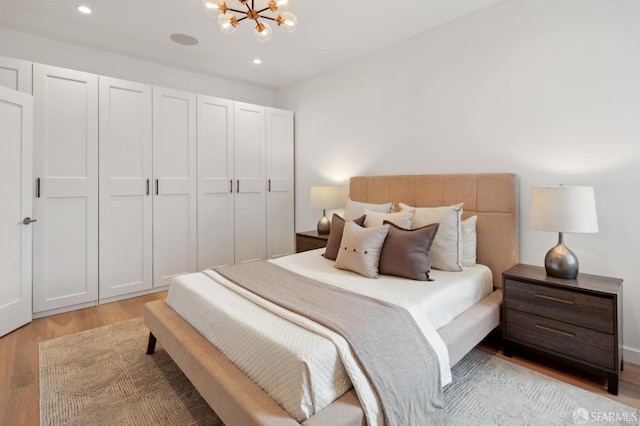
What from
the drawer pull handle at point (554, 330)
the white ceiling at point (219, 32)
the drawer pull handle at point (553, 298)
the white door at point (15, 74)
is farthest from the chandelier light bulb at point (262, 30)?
the drawer pull handle at point (554, 330)

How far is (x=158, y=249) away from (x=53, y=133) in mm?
1460

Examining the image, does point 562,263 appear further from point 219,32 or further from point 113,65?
point 113,65

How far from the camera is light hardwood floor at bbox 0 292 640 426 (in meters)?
1.75

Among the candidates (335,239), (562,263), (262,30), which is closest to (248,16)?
(262,30)

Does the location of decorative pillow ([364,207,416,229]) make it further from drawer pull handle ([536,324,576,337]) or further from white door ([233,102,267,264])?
white door ([233,102,267,264])

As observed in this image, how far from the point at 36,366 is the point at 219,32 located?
310cm

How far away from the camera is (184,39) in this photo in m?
3.26

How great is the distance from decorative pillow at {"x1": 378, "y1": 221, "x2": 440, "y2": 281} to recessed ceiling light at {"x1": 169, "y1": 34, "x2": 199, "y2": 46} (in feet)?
9.22

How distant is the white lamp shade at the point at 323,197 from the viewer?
378 centimetres

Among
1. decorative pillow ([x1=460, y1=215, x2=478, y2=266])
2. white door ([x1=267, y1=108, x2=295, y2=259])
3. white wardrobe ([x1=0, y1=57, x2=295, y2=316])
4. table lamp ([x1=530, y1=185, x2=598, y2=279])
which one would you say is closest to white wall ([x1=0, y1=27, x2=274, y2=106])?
white wardrobe ([x1=0, y1=57, x2=295, y2=316])

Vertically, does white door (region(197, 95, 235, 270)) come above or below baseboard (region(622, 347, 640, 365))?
above

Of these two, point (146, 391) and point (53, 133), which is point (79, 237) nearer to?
point (53, 133)

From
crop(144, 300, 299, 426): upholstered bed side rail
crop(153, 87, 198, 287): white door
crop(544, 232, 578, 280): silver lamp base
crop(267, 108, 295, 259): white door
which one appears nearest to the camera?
crop(144, 300, 299, 426): upholstered bed side rail

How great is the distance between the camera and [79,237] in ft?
10.2
